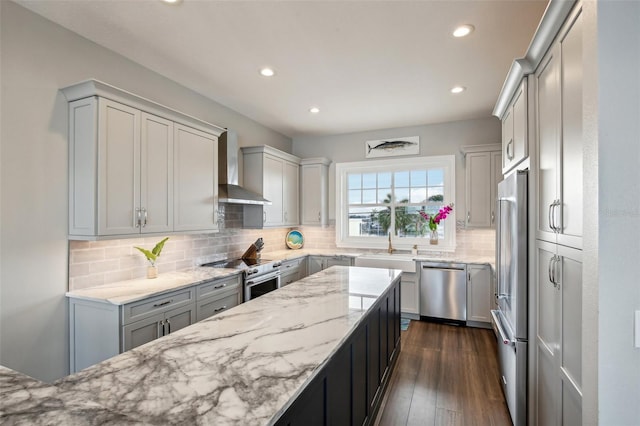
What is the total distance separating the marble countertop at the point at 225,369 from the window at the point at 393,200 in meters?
3.33

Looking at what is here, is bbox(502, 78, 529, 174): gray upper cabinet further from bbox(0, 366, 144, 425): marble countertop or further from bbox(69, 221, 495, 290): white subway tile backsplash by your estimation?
bbox(0, 366, 144, 425): marble countertop

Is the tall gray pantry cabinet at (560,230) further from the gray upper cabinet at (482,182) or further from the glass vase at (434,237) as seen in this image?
the glass vase at (434,237)

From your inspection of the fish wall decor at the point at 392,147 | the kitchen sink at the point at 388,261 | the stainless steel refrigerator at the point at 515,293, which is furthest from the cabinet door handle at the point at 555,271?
the fish wall decor at the point at 392,147

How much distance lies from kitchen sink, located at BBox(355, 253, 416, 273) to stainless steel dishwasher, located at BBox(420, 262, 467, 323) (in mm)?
172

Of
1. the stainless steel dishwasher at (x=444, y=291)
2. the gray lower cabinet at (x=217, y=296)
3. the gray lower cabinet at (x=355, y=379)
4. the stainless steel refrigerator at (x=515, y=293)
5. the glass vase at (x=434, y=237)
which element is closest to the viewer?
the gray lower cabinet at (x=355, y=379)

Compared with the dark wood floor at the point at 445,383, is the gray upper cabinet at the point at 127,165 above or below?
above

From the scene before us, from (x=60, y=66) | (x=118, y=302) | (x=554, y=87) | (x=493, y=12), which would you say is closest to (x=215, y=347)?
(x=118, y=302)

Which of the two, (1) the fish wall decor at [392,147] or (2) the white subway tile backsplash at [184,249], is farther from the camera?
(1) the fish wall decor at [392,147]

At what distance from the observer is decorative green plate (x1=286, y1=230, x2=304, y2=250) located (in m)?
5.46

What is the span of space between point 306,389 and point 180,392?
0.41m

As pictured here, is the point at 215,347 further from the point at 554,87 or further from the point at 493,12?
the point at 493,12

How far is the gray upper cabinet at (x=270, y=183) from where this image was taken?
4.45 metres

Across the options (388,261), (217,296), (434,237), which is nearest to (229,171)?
(217,296)

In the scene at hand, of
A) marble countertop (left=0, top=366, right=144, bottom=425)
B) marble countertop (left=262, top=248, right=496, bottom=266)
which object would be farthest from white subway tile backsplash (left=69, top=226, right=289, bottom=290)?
marble countertop (left=0, top=366, right=144, bottom=425)
